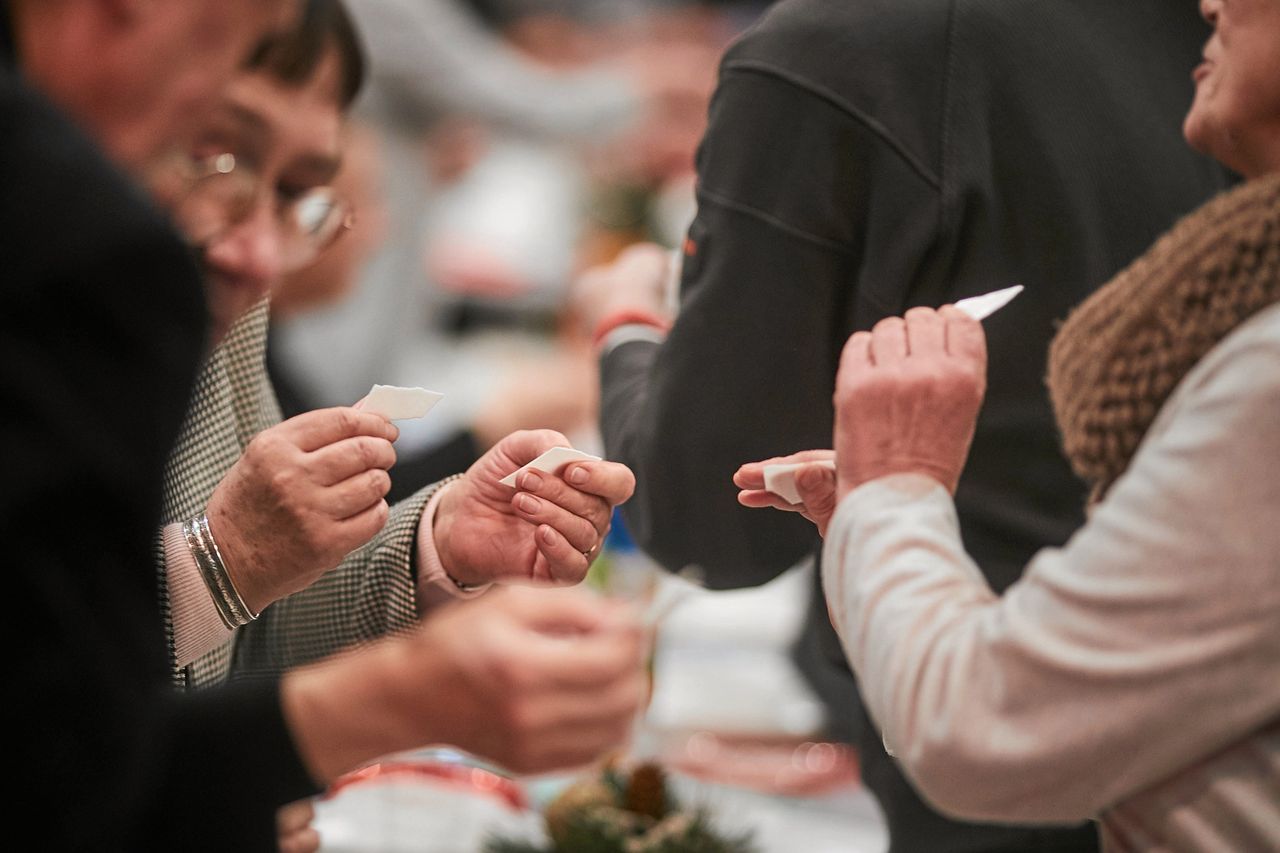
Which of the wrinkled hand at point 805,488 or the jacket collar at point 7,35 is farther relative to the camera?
the wrinkled hand at point 805,488

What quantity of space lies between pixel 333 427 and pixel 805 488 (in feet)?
1.02

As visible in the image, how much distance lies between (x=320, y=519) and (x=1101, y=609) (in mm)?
496

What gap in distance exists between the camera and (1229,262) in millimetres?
669

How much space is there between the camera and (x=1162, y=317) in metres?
0.68

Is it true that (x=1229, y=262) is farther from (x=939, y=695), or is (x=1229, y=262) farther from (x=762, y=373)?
(x=762, y=373)

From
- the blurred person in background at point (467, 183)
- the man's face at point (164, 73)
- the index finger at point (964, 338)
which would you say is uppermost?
the man's face at point (164, 73)

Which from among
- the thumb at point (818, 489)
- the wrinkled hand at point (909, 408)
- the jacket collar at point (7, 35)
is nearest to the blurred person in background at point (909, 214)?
the thumb at point (818, 489)

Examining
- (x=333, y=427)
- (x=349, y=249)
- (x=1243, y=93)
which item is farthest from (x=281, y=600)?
(x=349, y=249)

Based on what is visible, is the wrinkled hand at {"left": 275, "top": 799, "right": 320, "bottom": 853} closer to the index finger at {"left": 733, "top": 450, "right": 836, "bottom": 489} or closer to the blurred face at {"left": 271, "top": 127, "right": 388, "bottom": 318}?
the index finger at {"left": 733, "top": 450, "right": 836, "bottom": 489}

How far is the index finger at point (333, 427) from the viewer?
853 mm

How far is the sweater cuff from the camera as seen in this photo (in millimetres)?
837

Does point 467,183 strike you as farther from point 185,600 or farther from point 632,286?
point 185,600

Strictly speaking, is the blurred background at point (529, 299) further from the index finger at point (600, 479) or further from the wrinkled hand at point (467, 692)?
the wrinkled hand at point (467, 692)

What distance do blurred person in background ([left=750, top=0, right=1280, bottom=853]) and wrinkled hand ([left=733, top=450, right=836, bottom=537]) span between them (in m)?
0.09
